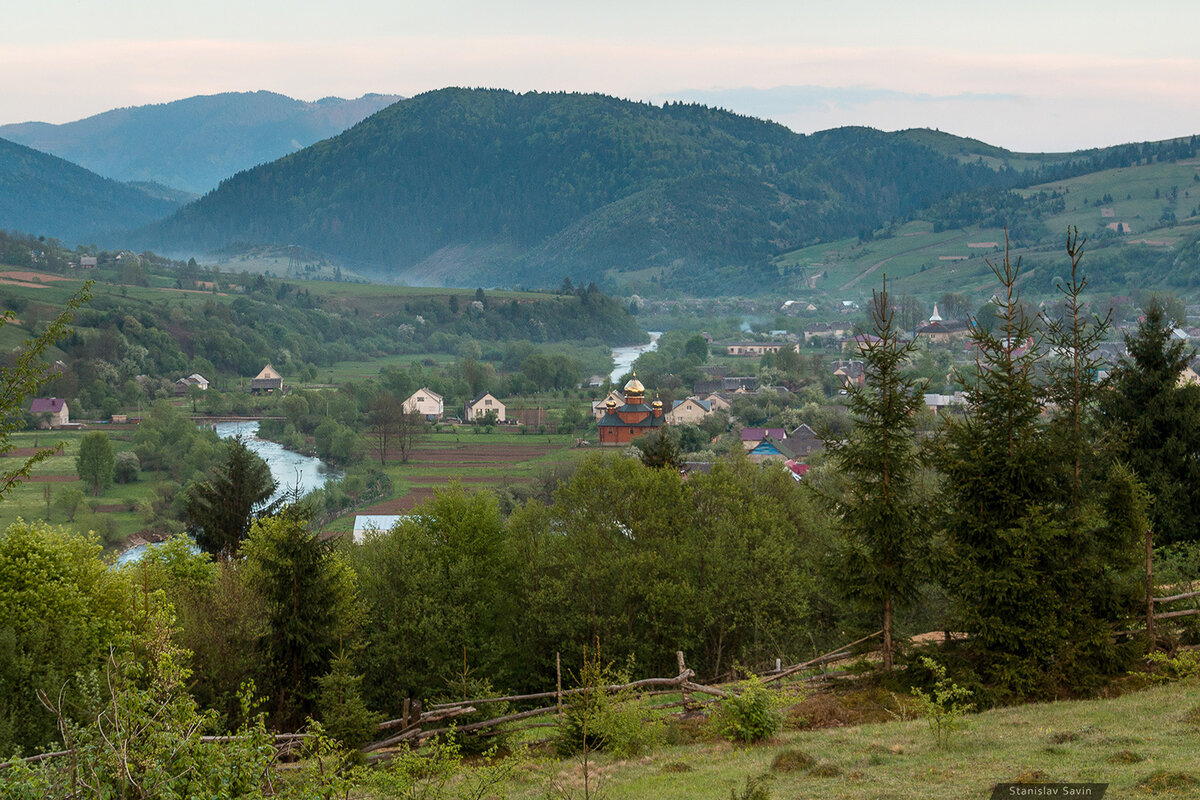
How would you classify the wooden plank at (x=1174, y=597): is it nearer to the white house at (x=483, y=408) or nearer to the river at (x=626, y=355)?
the white house at (x=483, y=408)

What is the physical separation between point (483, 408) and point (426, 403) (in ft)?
20.0

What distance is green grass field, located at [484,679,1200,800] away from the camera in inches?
408

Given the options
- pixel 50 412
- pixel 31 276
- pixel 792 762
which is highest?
pixel 31 276

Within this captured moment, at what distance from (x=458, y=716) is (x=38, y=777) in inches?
401

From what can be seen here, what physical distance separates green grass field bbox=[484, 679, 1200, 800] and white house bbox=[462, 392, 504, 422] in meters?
83.2

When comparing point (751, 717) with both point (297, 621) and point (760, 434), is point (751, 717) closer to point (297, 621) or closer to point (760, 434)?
point (297, 621)

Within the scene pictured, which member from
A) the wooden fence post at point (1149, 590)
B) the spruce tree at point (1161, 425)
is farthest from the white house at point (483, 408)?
the wooden fence post at point (1149, 590)

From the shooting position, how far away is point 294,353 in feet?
469

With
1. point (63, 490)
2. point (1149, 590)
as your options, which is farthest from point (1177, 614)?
point (63, 490)

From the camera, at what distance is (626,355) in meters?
158

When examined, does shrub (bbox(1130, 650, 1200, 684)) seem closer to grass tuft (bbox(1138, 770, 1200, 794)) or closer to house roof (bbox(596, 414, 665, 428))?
grass tuft (bbox(1138, 770, 1200, 794))

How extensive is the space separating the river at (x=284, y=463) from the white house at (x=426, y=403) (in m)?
13.9

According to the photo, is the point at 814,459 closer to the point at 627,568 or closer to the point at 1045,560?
the point at 627,568

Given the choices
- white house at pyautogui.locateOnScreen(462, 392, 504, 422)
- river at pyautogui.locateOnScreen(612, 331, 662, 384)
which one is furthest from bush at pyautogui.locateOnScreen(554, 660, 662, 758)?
river at pyautogui.locateOnScreen(612, 331, 662, 384)
